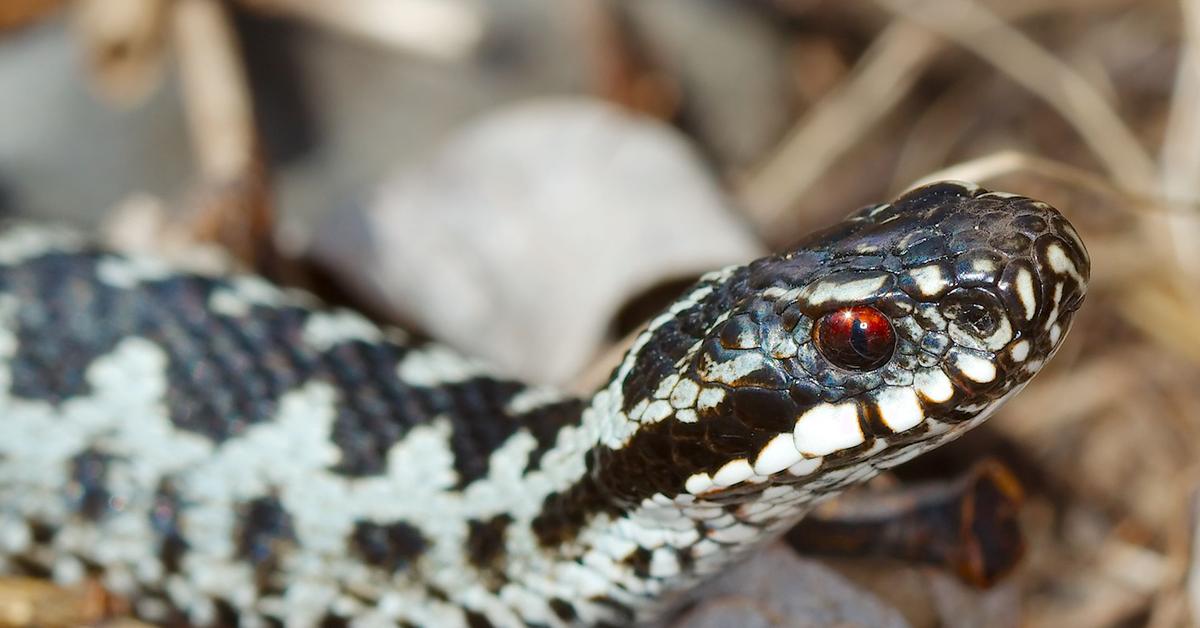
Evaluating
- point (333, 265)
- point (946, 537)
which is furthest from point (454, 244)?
point (946, 537)

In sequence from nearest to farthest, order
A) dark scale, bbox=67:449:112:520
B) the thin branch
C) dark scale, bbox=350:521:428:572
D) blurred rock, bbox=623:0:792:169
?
dark scale, bbox=350:521:428:572, dark scale, bbox=67:449:112:520, the thin branch, blurred rock, bbox=623:0:792:169

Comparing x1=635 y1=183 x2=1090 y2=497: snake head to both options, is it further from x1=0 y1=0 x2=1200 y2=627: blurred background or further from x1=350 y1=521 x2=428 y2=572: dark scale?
x1=0 y1=0 x2=1200 y2=627: blurred background

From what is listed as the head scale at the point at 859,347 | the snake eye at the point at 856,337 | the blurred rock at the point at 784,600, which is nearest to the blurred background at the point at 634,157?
the blurred rock at the point at 784,600

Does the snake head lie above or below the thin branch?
below

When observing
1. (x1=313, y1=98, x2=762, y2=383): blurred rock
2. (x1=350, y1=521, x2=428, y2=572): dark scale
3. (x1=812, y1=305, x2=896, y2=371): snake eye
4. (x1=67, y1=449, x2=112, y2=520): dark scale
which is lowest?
(x1=350, y1=521, x2=428, y2=572): dark scale

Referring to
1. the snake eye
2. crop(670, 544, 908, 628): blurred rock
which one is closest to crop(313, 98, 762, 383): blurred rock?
crop(670, 544, 908, 628): blurred rock

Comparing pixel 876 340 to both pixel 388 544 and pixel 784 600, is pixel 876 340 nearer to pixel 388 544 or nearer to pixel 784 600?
pixel 784 600

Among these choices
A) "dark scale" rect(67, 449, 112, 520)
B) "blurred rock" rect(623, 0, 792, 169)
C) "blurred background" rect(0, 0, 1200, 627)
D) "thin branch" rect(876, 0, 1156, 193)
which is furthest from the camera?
"blurred rock" rect(623, 0, 792, 169)

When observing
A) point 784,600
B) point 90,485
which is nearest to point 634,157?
point 784,600
